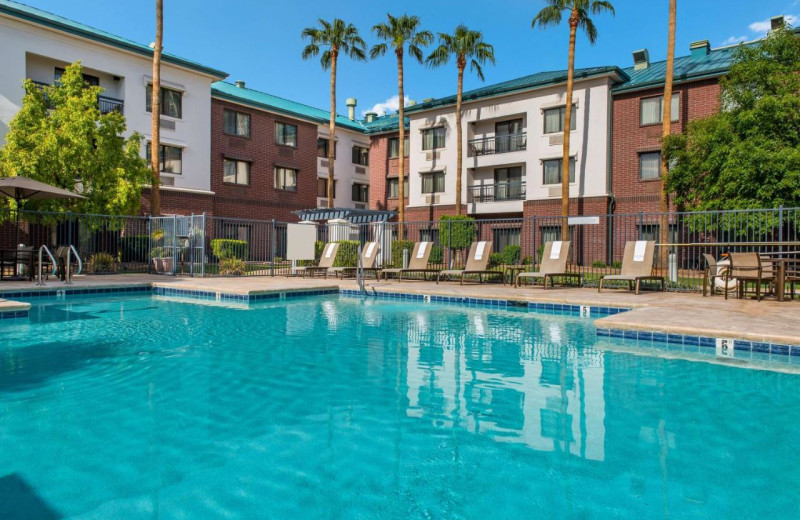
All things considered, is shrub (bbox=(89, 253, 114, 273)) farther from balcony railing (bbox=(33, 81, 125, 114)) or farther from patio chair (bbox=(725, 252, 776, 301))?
patio chair (bbox=(725, 252, 776, 301))

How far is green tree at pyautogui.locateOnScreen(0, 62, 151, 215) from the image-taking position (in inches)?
599

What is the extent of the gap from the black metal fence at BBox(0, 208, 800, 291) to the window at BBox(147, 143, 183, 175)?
312 cm

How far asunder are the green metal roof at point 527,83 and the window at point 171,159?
13.1m

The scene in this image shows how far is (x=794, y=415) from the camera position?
3824 mm

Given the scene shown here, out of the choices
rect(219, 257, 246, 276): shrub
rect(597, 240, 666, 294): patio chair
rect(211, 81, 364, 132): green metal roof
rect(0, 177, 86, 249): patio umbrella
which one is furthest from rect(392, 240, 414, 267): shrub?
rect(211, 81, 364, 132): green metal roof

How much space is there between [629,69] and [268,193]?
20.3m

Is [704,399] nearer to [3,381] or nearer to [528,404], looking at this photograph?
[528,404]

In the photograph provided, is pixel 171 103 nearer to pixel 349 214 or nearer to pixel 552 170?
pixel 349 214

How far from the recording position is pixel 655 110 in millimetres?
22375

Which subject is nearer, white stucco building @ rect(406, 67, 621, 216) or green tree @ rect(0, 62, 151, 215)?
green tree @ rect(0, 62, 151, 215)

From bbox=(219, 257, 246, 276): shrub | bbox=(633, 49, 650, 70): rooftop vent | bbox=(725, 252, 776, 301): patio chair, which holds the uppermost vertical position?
bbox=(633, 49, 650, 70): rooftop vent

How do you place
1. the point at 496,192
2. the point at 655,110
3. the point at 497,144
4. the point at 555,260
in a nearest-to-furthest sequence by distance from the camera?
the point at 555,260
the point at 655,110
the point at 496,192
the point at 497,144

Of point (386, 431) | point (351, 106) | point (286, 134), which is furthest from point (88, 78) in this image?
point (386, 431)

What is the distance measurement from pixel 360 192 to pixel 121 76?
53.8ft
